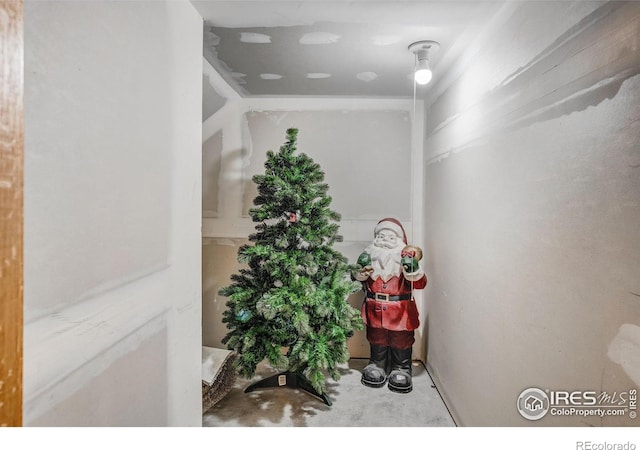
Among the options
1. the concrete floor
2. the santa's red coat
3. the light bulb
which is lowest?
the concrete floor

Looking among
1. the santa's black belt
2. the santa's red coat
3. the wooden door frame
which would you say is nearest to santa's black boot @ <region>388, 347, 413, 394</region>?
the santa's red coat

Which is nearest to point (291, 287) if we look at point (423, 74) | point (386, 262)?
point (386, 262)

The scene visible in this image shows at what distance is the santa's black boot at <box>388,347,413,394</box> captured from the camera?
1991 mm

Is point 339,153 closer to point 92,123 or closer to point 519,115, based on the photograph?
point 519,115

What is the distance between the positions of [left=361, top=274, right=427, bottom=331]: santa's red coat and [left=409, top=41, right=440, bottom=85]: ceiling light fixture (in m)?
1.19

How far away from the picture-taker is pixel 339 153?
250cm

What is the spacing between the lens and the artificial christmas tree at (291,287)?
5.65ft

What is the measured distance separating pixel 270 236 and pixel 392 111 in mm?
1424

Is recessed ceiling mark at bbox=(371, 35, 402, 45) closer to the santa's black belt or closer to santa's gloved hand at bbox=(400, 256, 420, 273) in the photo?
santa's gloved hand at bbox=(400, 256, 420, 273)

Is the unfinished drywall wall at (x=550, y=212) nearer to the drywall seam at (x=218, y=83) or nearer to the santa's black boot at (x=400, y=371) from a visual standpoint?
the santa's black boot at (x=400, y=371)

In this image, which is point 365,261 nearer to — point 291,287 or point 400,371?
point 291,287

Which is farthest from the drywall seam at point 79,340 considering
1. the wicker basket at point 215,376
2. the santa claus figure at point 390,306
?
the santa claus figure at point 390,306

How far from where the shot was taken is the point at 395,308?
2.06 meters
